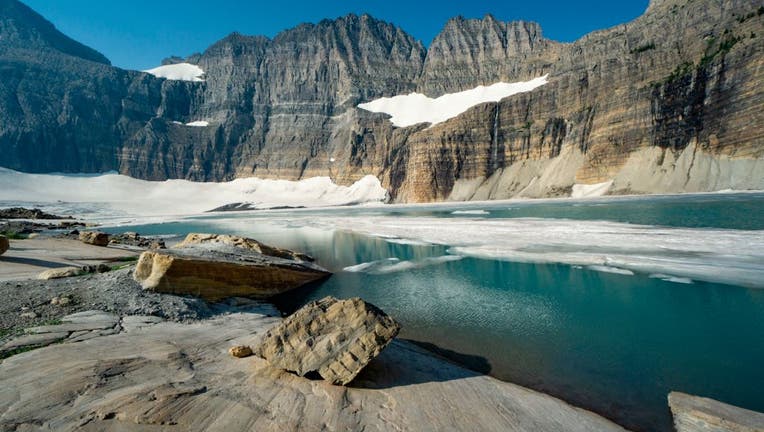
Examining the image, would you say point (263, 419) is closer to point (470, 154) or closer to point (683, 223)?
point (683, 223)

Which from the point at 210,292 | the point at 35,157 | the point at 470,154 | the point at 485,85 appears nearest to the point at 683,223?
the point at 210,292

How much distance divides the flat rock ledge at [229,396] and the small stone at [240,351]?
0.36 feet

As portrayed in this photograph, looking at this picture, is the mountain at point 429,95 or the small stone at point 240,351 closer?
the small stone at point 240,351

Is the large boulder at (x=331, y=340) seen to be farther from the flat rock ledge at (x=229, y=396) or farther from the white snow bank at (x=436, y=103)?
the white snow bank at (x=436, y=103)

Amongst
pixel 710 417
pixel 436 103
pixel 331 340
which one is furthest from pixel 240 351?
pixel 436 103

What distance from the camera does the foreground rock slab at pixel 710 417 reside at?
4.82m

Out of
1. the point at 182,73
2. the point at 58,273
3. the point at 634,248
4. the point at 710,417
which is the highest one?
the point at 182,73

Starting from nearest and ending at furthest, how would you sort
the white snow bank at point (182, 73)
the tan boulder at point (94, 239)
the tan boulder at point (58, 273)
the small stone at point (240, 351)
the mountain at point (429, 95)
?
the small stone at point (240, 351), the tan boulder at point (58, 273), the tan boulder at point (94, 239), the mountain at point (429, 95), the white snow bank at point (182, 73)

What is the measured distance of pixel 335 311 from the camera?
688cm

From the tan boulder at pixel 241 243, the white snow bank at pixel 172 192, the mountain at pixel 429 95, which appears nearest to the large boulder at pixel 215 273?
the tan boulder at pixel 241 243

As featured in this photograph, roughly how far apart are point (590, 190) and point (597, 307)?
263ft

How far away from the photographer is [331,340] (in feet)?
20.9

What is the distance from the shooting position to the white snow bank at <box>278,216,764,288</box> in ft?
47.4

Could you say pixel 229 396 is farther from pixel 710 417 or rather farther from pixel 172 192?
pixel 172 192
